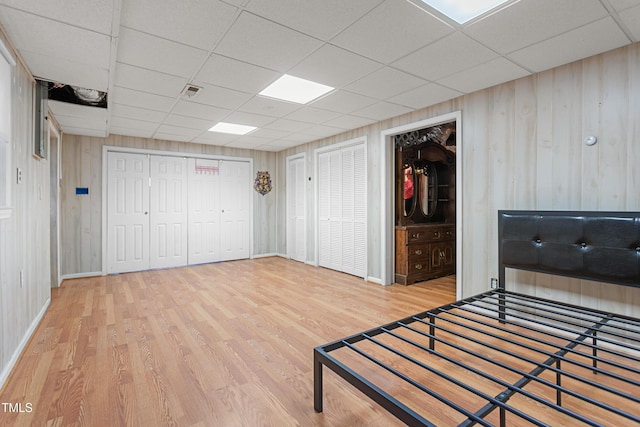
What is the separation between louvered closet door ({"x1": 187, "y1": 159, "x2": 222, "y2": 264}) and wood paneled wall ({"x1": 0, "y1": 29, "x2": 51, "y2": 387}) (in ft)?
9.11

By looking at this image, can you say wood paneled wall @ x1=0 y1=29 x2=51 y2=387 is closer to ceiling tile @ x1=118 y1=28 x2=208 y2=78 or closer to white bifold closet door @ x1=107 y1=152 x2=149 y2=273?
ceiling tile @ x1=118 y1=28 x2=208 y2=78

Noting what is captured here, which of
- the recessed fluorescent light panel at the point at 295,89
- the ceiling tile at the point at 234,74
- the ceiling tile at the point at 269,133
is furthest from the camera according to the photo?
the ceiling tile at the point at 269,133

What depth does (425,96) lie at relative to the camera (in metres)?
3.43

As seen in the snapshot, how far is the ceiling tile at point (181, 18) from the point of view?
1.87 metres

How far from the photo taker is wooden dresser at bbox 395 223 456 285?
450cm

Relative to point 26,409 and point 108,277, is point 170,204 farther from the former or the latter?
point 26,409

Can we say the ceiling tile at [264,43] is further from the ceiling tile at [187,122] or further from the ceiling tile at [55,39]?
the ceiling tile at [187,122]

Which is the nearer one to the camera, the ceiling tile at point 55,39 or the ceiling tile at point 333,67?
the ceiling tile at point 55,39

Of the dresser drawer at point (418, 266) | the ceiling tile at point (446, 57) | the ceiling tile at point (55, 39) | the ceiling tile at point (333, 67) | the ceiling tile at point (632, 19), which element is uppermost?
the ceiling tile at point (333, 67)

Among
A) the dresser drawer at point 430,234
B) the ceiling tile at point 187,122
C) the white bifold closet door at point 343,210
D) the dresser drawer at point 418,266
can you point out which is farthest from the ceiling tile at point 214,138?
the dresser drawer at point 418,266

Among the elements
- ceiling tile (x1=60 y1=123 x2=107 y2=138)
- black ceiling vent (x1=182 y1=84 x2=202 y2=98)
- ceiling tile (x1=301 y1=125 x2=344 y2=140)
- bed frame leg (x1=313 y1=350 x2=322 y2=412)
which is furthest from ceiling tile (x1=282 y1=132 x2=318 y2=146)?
bed frame leg (x1=313 y1=350 x2=322 y2=412)

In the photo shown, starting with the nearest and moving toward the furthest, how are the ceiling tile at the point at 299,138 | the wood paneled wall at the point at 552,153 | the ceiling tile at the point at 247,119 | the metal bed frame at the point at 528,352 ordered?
1. the metal bed frame at the point at 528,352
2. the wood paneled wall at the point at 552,153
3. the ceiling tile at the point at 247,119
4. the ceiling tile at the point at 299,138

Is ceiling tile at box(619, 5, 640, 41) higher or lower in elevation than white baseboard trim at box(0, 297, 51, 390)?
higher

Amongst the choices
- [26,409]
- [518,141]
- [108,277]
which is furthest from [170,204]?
[518,141]
